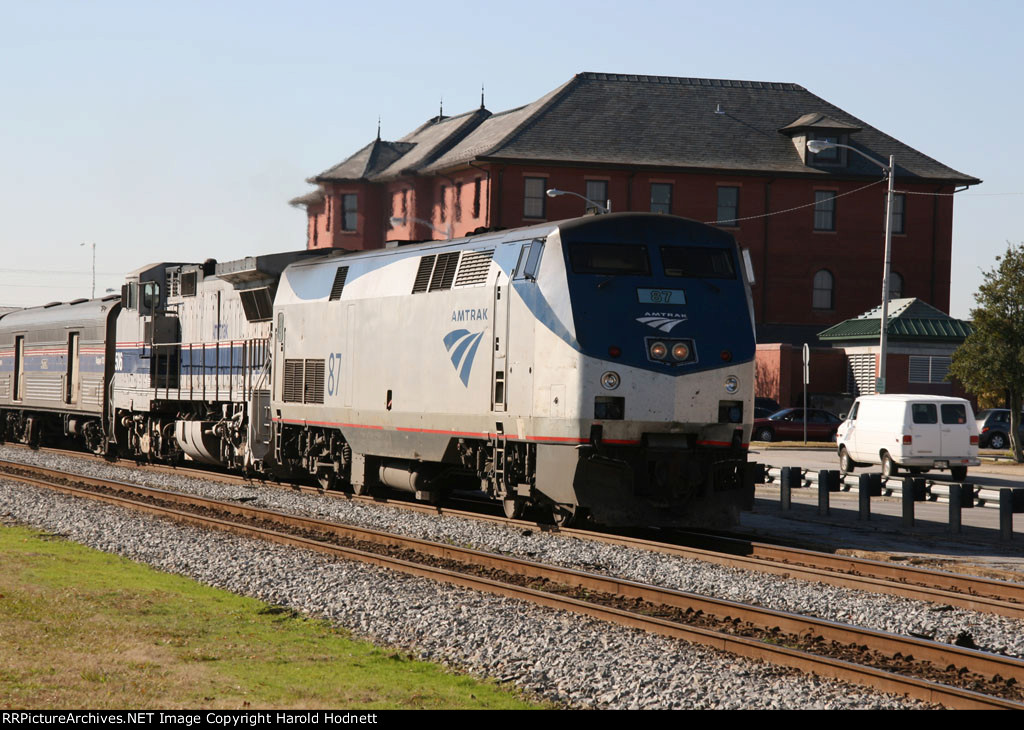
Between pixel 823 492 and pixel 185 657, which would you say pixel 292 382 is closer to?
pixel 823 492

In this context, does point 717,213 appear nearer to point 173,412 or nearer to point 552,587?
point 173,412

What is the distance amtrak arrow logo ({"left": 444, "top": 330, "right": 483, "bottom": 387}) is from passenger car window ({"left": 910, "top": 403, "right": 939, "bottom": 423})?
48.9 ft

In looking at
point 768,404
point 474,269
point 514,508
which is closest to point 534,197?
point 768,404

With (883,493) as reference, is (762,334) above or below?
above

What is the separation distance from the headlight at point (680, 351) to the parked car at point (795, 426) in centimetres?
3177

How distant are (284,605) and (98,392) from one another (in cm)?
2002

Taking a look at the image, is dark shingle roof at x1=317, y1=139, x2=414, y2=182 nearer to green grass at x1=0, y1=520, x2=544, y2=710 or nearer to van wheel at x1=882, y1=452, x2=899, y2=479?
van wheel at x1=882, y1=452, x2=899, y2=479

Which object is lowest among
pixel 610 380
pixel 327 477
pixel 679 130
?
pixel 327 477

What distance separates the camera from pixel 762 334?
59375mm

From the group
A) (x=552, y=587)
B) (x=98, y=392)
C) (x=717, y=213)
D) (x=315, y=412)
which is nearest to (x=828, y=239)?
(x=717, y=213)

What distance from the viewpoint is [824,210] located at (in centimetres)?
6094

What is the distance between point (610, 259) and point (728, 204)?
4648 centimetres

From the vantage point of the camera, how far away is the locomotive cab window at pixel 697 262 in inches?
613

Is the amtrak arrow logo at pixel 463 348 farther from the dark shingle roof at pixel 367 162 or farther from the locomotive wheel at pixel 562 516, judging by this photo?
the dark shingle roof at pixel 367 162
